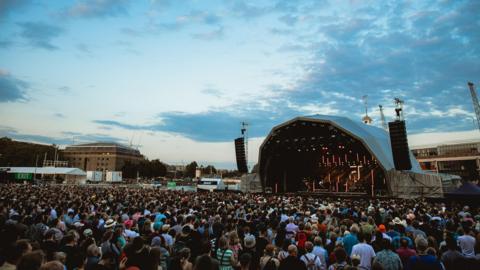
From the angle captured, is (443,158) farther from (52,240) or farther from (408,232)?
(52,240)

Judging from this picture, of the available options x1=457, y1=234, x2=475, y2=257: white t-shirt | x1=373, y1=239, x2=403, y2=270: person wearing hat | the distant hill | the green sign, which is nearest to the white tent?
the green sign

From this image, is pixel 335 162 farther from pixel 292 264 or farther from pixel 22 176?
pixel 22 176

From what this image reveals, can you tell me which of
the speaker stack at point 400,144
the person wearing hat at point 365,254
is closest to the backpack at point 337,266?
the person wearing hat at point 365,254

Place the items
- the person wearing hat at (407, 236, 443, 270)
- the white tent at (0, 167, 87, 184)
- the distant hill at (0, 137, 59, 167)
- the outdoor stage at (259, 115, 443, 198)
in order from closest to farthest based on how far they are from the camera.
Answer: the person wearing hat at (407, 236, 443, 270) < the outdoor stage at (259, 115, 443, 198) < the white tent at (0, 167, 87, 184) < the distant hill at (0, 137, 59, 167)

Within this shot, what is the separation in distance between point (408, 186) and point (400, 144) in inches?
337

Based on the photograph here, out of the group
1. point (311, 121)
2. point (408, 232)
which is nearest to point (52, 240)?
point (408, 232)

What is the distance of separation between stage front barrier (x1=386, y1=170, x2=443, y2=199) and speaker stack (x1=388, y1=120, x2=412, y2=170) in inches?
211

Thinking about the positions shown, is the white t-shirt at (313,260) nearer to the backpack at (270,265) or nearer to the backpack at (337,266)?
the backpack at (337,266)

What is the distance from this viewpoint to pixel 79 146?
521ft

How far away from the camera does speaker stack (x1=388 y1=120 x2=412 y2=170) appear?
971 inches

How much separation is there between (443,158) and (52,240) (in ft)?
351

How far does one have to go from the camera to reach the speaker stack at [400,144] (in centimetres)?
2466

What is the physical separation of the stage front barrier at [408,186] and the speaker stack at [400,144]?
5358 mm

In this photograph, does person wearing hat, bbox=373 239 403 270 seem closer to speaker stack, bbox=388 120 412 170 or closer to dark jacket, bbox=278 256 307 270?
dark jacket, bbox=278 256 307 270
